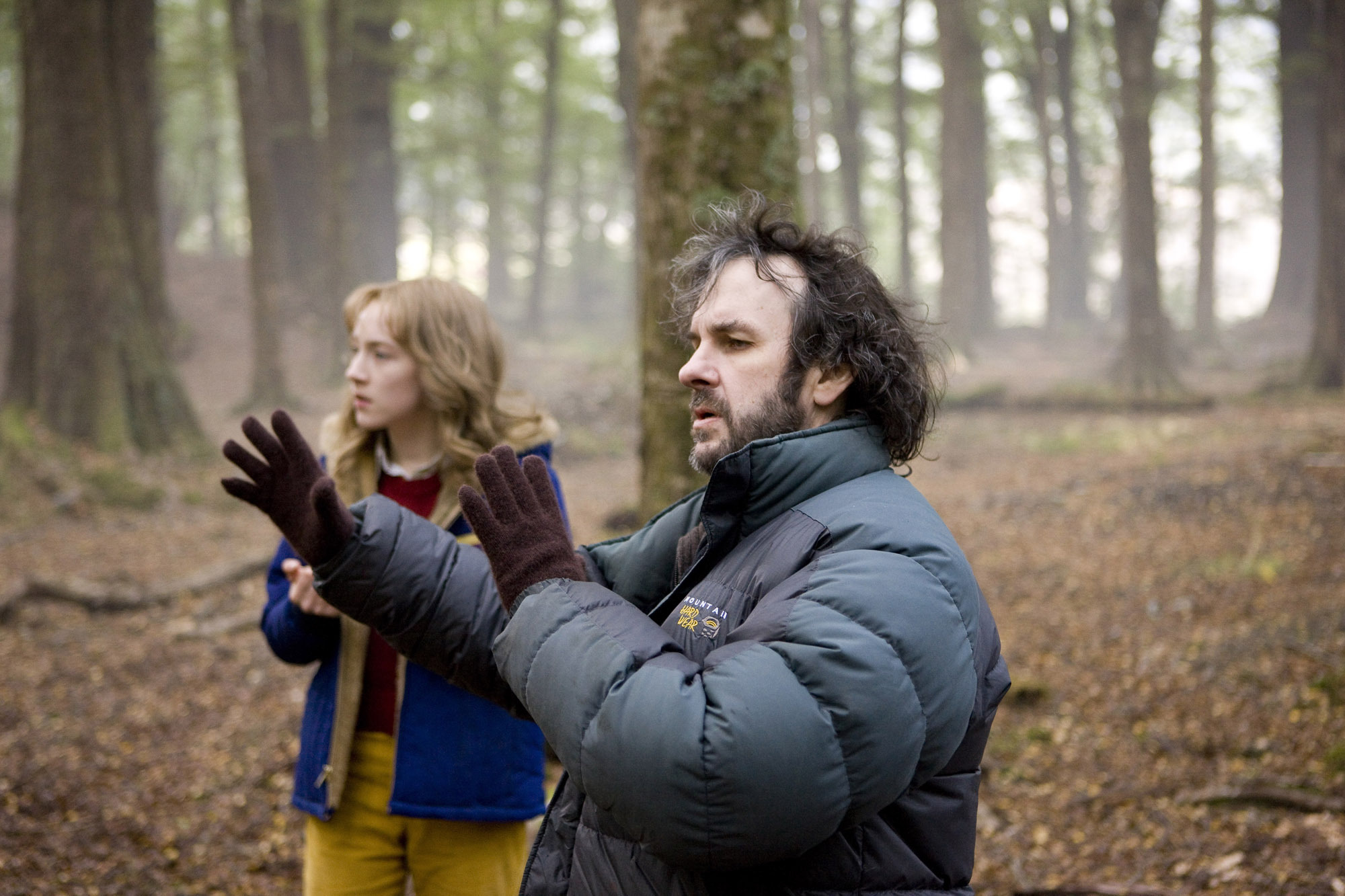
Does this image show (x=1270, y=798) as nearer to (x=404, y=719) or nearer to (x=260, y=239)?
(x=404, y=719)

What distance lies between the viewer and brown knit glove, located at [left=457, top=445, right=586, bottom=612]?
1808 millimetres

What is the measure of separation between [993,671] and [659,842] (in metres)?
0.75

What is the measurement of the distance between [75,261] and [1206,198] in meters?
22.4

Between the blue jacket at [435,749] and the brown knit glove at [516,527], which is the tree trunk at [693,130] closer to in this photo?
the blue jacket at [435,749]

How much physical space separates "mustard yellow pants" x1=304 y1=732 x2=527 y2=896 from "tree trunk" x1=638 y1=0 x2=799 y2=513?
2.07 m

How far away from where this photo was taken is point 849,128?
A: 2798cm

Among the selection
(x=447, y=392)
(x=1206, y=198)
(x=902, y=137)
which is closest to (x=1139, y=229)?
(x=1206, y=198)

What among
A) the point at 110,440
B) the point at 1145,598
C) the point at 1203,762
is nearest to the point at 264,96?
the point at 110,440

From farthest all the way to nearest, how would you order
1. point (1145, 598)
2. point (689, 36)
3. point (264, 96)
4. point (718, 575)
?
point (264, 96), point (1145, 598), point (689, 36), point (718, 575)

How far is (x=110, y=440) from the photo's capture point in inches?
417

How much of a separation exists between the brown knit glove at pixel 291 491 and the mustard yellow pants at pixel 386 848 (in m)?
0.78

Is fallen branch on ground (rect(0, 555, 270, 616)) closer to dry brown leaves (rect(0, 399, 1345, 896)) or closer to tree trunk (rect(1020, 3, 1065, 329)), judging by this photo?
dry brown leaves (rect(0, 399, 1345, 896))

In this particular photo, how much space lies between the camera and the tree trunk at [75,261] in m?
10.5

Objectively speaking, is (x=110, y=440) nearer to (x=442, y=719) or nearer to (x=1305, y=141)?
(x=442, y=719)
